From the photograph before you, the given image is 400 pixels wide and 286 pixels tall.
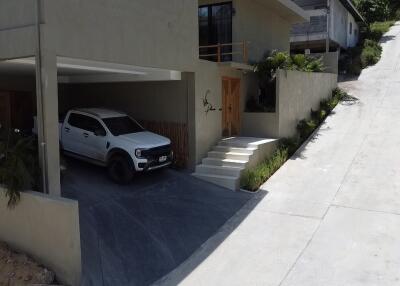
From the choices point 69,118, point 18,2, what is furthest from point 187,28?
point 18,2

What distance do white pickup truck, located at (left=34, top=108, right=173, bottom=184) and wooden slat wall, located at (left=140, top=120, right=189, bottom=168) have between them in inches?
46.0

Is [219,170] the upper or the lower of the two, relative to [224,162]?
lower

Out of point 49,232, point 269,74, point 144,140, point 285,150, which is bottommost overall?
point 49,232

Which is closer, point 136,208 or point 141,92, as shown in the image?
point 136,208

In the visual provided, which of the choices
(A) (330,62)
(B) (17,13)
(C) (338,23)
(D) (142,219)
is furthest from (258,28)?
(C) (338,23)

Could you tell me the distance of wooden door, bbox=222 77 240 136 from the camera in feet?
51.7

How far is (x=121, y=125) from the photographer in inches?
506

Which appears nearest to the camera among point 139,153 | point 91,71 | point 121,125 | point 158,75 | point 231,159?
point 139,153

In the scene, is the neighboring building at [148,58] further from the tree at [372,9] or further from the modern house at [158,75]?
the tree at [372,9]

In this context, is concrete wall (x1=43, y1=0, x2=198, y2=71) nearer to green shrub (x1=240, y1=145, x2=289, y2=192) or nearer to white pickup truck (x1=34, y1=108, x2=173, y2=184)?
white pickup truck (x1=34, y1=108, x2=173, y2=184)

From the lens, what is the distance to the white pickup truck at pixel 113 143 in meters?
11.9

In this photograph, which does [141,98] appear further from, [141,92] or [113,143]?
[113,143]

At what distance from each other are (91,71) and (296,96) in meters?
8.26

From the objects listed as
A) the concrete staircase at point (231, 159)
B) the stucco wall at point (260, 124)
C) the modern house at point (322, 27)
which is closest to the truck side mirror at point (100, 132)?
the concrete staircase at point (231, 159)
